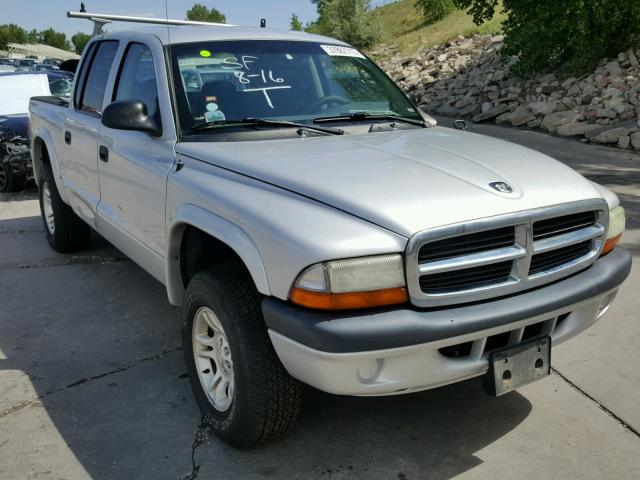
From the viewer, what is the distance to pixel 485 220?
2615 mm

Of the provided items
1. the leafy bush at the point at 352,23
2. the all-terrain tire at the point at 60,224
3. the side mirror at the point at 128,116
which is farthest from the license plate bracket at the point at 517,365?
the leafy bush at the point at 352,23

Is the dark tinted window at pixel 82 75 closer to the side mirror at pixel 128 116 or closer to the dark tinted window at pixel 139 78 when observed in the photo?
the dark tinted window at pixel 139 78

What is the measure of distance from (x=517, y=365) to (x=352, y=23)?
119 ft

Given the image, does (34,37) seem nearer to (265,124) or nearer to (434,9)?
(434,9)

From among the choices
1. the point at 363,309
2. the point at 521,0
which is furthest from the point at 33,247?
the point at 521,0

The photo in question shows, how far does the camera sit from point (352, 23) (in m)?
37.0

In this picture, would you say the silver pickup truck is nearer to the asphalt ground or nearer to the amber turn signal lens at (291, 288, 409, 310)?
the amber turn signal lens at (291, 288, 409, 310)

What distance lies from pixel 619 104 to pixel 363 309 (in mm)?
11881

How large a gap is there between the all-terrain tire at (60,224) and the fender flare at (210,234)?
2655 mm

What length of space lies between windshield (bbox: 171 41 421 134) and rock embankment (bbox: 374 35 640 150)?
27.4 ft

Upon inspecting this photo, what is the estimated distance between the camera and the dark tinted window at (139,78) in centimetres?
387

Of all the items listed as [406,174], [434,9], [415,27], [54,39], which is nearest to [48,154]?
[406,174]

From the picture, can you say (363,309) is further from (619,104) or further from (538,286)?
(619,104)

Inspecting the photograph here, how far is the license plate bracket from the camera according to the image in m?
2.71
